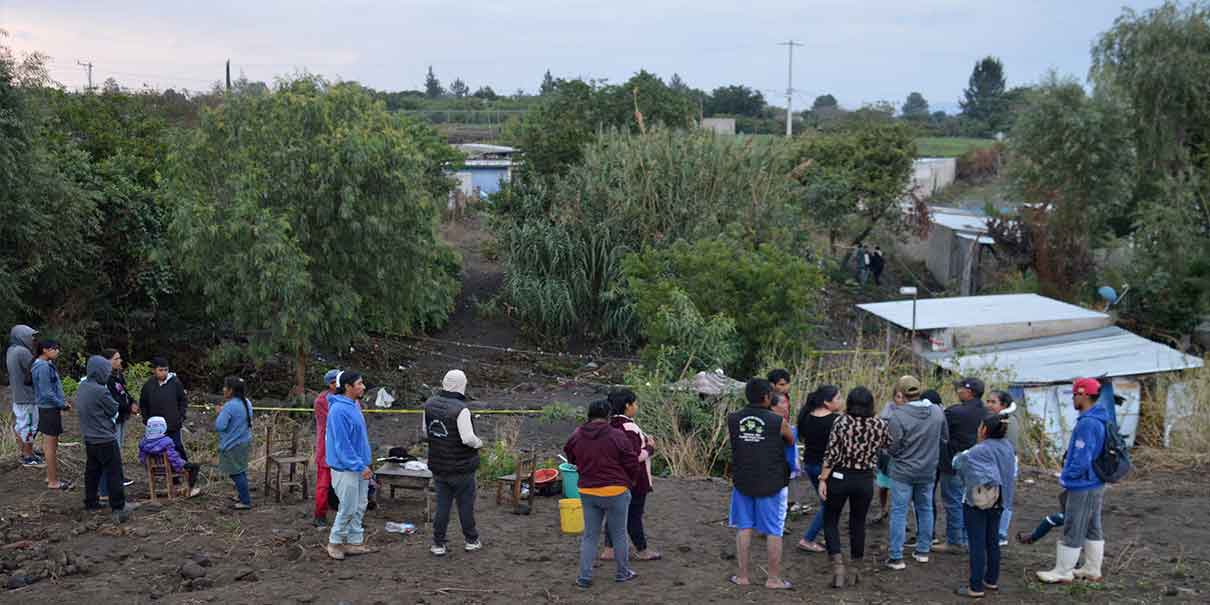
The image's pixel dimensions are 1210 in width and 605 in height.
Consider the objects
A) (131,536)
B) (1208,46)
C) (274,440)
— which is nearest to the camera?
(131,536)

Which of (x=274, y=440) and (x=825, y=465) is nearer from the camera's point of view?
(x=825, y=465)

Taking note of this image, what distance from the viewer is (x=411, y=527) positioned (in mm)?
9031

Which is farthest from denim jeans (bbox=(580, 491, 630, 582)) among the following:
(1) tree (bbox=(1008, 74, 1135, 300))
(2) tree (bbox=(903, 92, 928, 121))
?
(2) tree (bbox=(903, 92, 928, 121))

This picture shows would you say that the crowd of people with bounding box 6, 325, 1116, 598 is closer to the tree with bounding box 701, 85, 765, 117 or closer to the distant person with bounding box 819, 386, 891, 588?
the distant person with bounding box 819, 386, 891, 588

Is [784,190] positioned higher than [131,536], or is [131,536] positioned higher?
[784,190]

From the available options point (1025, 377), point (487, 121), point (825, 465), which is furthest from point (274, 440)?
point (487, 121)

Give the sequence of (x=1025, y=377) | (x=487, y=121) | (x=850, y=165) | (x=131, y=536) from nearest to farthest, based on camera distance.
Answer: (x=131, y=536) < (x=1025, y=377) < (x=850, y=165) < (x=487, y=121)

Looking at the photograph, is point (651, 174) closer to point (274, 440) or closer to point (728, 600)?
point (274, 440)

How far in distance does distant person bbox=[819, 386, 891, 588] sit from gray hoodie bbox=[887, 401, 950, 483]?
0.76 ft

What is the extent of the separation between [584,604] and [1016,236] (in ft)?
85.1

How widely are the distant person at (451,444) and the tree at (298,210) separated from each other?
9.00 m

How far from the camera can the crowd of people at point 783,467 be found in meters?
7.45

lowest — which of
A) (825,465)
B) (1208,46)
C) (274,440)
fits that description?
(274,440)

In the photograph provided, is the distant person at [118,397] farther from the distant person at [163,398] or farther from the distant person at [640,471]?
the distant person at [640,471]
